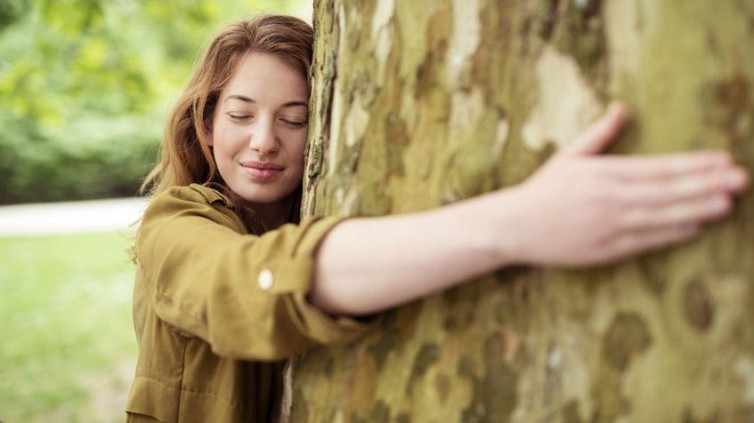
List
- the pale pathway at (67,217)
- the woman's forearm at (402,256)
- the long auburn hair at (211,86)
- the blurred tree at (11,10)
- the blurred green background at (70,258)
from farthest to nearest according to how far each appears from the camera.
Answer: the pale pathway at (67,217) < the blurred tree at (11,10) < the blurred green background at (70,258) < the long auburn hair at (211,86) < the woman's forearm at (402,256)

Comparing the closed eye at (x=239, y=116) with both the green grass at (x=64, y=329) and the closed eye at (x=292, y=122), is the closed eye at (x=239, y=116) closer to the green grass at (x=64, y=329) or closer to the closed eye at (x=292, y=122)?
the closed eye at (x=292, y=122)

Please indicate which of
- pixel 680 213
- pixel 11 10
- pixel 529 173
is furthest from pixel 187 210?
pixel 11 10

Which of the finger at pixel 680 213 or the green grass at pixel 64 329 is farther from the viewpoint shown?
the green grass at pixel 64 329

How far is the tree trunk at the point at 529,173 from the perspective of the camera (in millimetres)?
1160

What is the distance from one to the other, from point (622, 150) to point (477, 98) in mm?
289

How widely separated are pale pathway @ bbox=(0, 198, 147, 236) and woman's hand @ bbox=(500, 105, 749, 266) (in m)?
11.8

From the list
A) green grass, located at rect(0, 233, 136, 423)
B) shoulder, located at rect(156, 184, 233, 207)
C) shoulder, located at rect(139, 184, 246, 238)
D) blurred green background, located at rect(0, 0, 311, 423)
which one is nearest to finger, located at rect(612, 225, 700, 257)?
shoulder, located at rect(139, 184, 246, 238)

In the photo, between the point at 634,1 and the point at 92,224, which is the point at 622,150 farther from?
the point at 92,224

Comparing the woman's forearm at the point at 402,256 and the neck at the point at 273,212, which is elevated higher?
the woman's forearm at the point at 402,256

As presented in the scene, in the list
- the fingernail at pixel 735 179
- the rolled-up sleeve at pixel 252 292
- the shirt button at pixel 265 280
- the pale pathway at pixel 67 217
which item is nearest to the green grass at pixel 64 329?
the pale pathway at pixel 67 217

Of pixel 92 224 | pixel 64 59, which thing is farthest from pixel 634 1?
pixel 92 224

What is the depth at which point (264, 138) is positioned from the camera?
7.16 ft

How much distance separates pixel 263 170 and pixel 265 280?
863mm

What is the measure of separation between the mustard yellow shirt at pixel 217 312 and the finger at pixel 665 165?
0.55 metres
